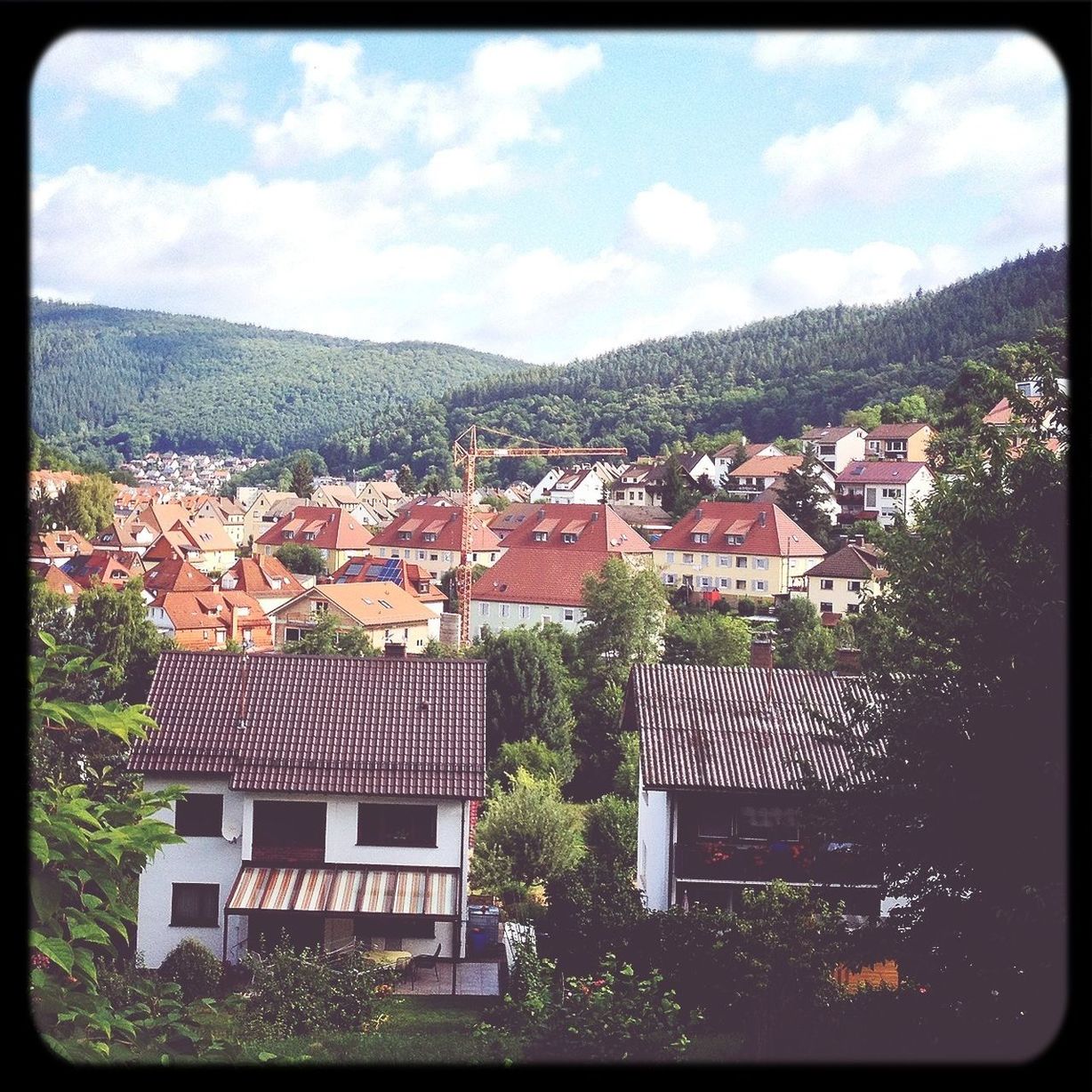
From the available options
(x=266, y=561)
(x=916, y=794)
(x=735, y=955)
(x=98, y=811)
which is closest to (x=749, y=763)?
(x=735, y=955)

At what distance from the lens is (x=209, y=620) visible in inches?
1236

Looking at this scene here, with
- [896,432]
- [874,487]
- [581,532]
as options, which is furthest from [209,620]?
[896,432]

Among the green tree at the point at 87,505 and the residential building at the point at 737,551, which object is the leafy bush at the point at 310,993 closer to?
the residential building at the point at 737,551

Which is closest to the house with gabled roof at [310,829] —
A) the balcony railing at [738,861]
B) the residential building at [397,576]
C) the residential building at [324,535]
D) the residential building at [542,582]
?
the balcony railing at [738,861]

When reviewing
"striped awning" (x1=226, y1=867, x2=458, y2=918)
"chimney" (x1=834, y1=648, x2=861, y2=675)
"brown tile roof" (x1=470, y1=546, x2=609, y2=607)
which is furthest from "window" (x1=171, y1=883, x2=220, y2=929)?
"brown tile roof" (x1=470, y1=546, x2=609, y2=607)

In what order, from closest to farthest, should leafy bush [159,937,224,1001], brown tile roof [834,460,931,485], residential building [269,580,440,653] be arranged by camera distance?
leafy bush [159,937,224,1001]
residential building [269,580,440,653]
brown tile roof [834,460,931,485]

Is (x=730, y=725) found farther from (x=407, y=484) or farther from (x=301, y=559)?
(x=407, y=484)

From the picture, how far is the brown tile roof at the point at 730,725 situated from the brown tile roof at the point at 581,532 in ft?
80.3

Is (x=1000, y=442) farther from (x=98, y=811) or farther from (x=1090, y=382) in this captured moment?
(x=98, y=811)

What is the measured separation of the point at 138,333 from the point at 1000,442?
136005mm

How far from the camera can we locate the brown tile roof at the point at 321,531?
4933cm

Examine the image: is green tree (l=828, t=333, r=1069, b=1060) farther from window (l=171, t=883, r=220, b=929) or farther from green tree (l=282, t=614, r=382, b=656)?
green tree (l=282, t=614, r=382, b=656)

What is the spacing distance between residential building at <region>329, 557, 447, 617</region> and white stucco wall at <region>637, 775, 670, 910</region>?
25.3m

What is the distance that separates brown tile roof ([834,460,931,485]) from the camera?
44062 millimetres
